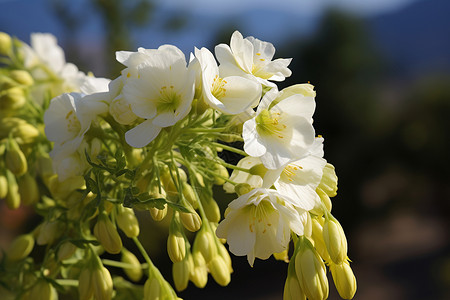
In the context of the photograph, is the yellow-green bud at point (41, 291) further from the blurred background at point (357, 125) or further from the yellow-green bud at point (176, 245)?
the blurred background at point (357, 125)

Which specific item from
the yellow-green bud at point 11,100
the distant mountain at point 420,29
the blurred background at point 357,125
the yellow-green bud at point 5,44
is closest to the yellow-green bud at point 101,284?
the yellow-green bud at point 11,100

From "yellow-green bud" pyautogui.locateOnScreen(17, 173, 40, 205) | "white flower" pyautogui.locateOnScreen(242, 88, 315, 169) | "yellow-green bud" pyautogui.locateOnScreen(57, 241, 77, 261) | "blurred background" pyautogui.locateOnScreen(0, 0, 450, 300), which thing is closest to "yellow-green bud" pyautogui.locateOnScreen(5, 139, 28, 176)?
"yellow-green bud" pyautogui.locateOnScreen(17, 173, 40, 205)

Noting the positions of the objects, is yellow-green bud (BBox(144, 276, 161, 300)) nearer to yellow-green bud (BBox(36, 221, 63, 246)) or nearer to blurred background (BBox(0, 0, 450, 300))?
yellow-green bud (BBox(36, 221, 63, 246))

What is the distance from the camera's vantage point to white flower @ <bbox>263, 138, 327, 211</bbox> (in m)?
0.50

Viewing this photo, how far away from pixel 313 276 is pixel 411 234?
5.17 meters

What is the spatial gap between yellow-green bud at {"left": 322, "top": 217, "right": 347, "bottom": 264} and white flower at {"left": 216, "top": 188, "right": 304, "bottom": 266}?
0.04 metres

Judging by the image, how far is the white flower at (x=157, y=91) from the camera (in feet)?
1.63

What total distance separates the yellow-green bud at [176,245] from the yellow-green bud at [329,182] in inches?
6.7

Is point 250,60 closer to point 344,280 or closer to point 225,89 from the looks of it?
point 225,89

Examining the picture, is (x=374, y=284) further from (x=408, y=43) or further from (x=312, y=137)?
(x=408, y=43)

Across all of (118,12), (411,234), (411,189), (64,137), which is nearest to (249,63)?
(64,137)

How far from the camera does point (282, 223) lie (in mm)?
489

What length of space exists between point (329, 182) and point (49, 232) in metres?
0.36

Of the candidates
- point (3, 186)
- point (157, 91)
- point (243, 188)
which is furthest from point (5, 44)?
point (243, 188)
